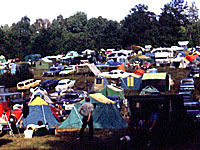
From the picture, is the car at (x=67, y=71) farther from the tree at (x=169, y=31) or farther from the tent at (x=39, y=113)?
the tree at (x=169, y=31)

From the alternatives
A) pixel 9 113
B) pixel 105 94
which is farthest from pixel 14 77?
pixel 9 113

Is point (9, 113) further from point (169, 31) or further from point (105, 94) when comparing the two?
point (169, 31)

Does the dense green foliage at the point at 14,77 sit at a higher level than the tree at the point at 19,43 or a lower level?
lower

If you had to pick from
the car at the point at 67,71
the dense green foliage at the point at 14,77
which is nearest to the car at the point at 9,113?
the dense green foliage at the point at 14,77

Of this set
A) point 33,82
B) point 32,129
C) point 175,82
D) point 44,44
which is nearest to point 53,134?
point 32,129

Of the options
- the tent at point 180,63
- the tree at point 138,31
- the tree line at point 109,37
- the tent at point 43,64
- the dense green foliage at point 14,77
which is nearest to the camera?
the dense green foliage at point 14,77

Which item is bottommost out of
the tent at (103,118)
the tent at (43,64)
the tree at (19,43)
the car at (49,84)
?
the car at (49,84)

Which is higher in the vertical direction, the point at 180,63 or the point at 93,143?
the point at 180,63

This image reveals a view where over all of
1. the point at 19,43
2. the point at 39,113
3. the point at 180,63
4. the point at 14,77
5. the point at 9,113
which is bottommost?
the point at 39,113

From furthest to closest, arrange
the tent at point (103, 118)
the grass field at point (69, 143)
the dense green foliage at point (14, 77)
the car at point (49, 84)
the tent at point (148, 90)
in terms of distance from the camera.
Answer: the dense green foliage at point (14, 77), the car at point (49, 84), the tent at point (148, 90), the tent at point (103, 118), the grass field at point (69, 143)

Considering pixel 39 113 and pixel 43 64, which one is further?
pixel 43 64

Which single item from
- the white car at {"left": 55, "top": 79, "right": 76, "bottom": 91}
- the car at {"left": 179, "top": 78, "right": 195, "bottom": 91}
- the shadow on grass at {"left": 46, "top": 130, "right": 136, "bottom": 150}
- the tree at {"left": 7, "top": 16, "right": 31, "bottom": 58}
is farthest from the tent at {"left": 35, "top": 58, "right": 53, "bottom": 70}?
the shadow on grass at {"left": 46, "top": 130, "right": 136, "bottom": 150}

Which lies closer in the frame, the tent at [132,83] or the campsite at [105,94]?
the campsite at [105,94]

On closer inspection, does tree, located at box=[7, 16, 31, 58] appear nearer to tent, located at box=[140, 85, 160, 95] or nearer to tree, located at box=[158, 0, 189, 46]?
tree, located at box=[158, 0, 189, 46]
